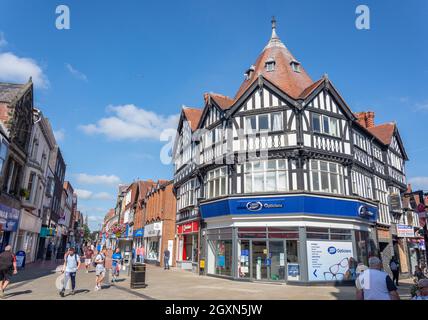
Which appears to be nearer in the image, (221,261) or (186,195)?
(221,261)

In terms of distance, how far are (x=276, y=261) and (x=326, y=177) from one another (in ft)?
18.6

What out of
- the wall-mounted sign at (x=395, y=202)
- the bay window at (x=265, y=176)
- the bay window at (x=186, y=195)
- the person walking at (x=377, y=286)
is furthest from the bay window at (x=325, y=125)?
the person walking at (x=377, y=286)

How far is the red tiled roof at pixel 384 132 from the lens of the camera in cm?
2620

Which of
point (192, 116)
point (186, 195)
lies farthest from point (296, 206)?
point (192, 116)

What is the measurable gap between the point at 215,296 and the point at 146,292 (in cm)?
281

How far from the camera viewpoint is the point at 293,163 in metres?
17.4

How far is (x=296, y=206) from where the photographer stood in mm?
16438

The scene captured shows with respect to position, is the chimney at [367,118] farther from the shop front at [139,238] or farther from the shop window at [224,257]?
the shop front at [139,238]

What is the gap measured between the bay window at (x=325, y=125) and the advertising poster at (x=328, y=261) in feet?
21.2

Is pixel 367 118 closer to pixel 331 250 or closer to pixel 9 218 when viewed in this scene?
pixel 331 250

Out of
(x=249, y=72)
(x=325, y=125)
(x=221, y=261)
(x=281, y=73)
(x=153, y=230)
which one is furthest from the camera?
(x=153, y=230)

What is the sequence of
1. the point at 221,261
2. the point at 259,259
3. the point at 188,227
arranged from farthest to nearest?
the point at 188,227
the point at 221,261
the point at 259,259

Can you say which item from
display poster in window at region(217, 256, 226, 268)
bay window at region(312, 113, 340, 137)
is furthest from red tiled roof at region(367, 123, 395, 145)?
display poster in window at region(217, 256, 226, 268)
